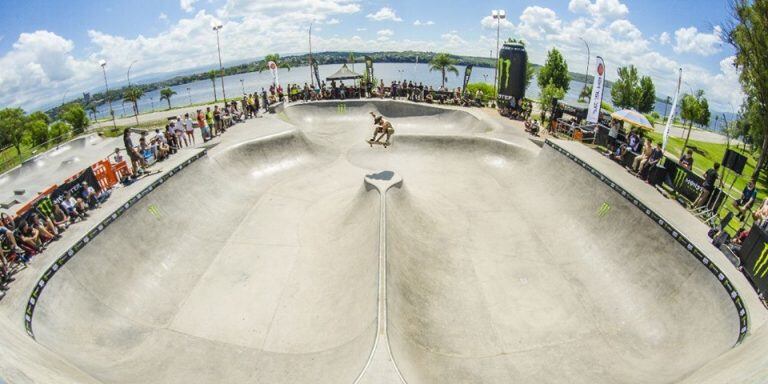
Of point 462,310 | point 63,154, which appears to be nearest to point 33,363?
point 462,310

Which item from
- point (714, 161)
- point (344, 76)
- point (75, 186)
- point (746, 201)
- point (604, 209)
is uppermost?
point (344, 76)

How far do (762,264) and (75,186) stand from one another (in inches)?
700

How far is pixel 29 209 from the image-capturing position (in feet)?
31.0

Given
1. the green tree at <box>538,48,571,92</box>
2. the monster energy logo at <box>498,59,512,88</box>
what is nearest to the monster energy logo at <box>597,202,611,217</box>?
the monster energy logo at <box>498,59,512,88</box>

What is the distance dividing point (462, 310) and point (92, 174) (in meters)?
12.4

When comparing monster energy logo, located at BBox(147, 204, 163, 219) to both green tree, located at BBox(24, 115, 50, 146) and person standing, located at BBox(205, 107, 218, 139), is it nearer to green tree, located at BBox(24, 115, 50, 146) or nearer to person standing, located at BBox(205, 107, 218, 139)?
person standing, located at BBox(205, 107, 218, 139)

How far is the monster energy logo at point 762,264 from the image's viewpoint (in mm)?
7230

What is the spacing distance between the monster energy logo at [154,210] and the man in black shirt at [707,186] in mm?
17262

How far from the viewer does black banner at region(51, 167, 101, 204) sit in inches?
414

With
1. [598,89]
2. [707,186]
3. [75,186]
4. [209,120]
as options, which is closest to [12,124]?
[209,120]

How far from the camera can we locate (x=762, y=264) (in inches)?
288

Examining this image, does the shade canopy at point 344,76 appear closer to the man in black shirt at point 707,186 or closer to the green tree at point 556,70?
the man in black shirt at point 707,186

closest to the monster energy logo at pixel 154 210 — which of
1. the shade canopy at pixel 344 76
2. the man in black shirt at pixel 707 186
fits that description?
the man in black shirt at pixel 707 186

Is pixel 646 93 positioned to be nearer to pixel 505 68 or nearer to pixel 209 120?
pixel 505 68
